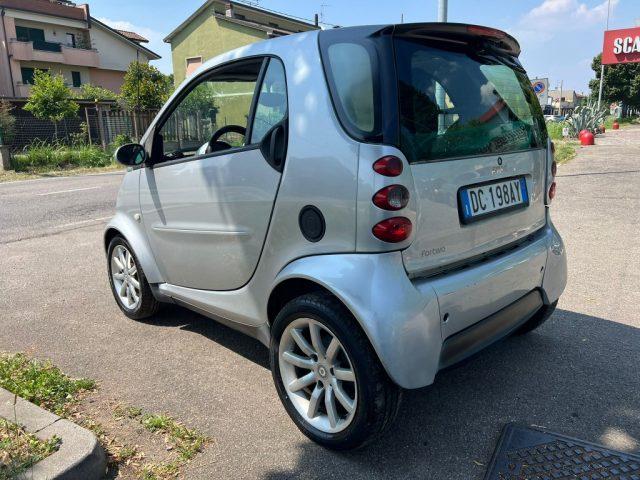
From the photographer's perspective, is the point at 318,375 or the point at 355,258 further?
the point at 318,375

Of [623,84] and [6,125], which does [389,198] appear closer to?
[6,125]

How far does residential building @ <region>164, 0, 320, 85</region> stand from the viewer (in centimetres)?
3681

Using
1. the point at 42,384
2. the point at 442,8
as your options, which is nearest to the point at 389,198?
the point at 42,384

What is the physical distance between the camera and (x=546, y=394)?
9.41 ft

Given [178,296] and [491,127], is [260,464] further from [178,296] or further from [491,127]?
[491,127]

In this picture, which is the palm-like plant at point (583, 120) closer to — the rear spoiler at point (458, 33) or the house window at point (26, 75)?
the rear spoiler at point (458, 33)

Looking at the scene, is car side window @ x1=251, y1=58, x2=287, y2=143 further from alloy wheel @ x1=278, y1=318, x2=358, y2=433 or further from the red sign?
the red sign

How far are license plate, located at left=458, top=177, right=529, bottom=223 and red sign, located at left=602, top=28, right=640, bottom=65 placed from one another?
167ft

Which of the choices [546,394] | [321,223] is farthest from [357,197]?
[546,394]

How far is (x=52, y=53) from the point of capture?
128 feet

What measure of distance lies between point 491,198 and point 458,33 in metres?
0.82

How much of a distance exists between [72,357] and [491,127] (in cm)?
303

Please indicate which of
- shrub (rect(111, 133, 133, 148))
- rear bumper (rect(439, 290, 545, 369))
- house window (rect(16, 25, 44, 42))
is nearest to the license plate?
rear bumper (rect(439, 290, 545, 369))

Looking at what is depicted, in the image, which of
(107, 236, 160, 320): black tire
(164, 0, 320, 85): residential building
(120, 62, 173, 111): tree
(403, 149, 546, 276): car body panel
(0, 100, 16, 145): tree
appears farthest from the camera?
(164, 0, 320, 85): residential building
